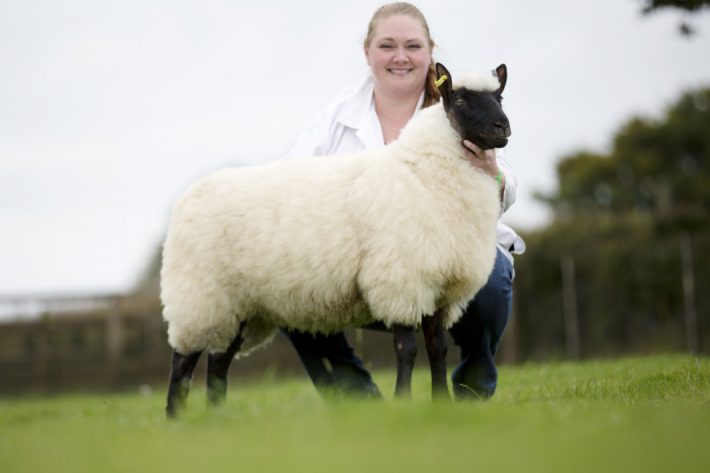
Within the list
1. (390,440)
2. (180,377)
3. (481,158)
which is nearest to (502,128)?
(481,158)

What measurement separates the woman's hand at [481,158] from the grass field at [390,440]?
1547 millimetres

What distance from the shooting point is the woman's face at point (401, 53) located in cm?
582

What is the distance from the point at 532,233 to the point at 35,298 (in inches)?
357

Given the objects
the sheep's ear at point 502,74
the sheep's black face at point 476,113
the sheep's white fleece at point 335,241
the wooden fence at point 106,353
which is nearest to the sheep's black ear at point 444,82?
the sheep's black face at point 476,113

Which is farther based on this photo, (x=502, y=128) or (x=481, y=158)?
(x=481, y=158)

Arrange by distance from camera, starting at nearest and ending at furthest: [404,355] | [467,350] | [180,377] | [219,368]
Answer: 1. [404,355]
2. [180,377]
3. [219,368]
4. [467,350]

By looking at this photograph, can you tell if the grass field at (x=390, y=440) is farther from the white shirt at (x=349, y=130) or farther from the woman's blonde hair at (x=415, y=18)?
the woman's blonde hair at (x=415, y=18)

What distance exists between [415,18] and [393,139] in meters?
0.91

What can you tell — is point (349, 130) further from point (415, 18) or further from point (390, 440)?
point (390, 440)

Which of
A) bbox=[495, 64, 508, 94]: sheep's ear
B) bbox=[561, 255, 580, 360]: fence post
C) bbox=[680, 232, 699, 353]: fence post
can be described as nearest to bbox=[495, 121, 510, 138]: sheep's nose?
bbox=[495, 64, 508, 94]: sheep's ear

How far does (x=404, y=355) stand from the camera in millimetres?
4656

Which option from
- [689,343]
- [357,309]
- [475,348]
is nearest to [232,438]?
[357,309]

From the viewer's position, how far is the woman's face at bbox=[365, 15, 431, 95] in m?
5.82

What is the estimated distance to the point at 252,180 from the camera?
5230mm
